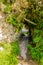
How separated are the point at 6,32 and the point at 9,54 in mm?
1041

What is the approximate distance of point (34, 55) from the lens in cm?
693

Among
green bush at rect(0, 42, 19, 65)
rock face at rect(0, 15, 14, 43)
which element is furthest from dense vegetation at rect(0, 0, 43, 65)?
green bush at rect(0, 42, 19, 65)

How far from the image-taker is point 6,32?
24.8ft

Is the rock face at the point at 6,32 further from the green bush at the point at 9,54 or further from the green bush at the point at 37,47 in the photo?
the green bush at the point at 37,47

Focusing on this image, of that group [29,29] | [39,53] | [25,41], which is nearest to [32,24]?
Result: [29,29]

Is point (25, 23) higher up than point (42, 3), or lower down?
lower down

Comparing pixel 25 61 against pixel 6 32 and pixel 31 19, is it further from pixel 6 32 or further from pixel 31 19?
pixel 31 19

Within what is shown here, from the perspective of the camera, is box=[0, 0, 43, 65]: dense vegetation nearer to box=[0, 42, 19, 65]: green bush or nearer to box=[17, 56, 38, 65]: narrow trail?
box=[17, 56, 38, 65]: narrow trail

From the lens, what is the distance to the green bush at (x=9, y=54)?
6530 mm

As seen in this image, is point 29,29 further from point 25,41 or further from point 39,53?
point 39,53

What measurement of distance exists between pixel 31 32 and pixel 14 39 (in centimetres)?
64

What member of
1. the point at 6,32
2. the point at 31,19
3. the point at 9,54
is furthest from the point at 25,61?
the point at 31,19

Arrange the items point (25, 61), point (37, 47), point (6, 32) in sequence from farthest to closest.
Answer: point (6, 32), point (37, 47), point (25, 61)

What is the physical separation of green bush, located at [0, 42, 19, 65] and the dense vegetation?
50 centimetres
